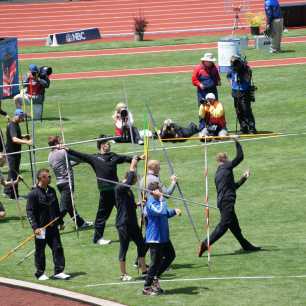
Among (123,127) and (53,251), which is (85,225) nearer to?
(53,251)

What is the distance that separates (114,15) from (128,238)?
128 ft

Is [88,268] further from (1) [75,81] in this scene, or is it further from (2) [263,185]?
(1) [75,81]

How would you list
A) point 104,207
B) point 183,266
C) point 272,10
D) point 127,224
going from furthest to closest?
1. point 272,10
2. point 104,207
3. point 183,266
4. point 127,224

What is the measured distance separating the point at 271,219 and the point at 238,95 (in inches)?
284

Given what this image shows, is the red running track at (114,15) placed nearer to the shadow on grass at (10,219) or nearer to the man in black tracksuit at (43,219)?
the shadow on grass at (10,219)

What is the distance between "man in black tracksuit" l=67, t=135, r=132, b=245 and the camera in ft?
64.0

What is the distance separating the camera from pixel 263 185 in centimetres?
2359

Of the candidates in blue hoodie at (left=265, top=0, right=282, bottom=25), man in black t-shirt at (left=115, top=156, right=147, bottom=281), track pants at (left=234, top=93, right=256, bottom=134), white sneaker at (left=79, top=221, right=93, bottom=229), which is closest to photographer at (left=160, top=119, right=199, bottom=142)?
track pants at (left=234, top=93, right=256, bottom=134)

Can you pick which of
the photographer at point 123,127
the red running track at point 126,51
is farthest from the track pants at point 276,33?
the photographer at point 123,127

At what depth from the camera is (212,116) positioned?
27016 mm

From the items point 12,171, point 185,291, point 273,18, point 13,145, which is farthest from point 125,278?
point 273,18

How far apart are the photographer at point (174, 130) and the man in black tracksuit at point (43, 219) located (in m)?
9.85

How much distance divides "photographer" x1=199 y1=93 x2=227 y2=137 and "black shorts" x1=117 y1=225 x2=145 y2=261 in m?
9.67

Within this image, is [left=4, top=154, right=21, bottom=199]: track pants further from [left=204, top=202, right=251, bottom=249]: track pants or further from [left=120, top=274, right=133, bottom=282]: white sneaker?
[left=120, top=274, right=133, bottom=282]: white sneaker
